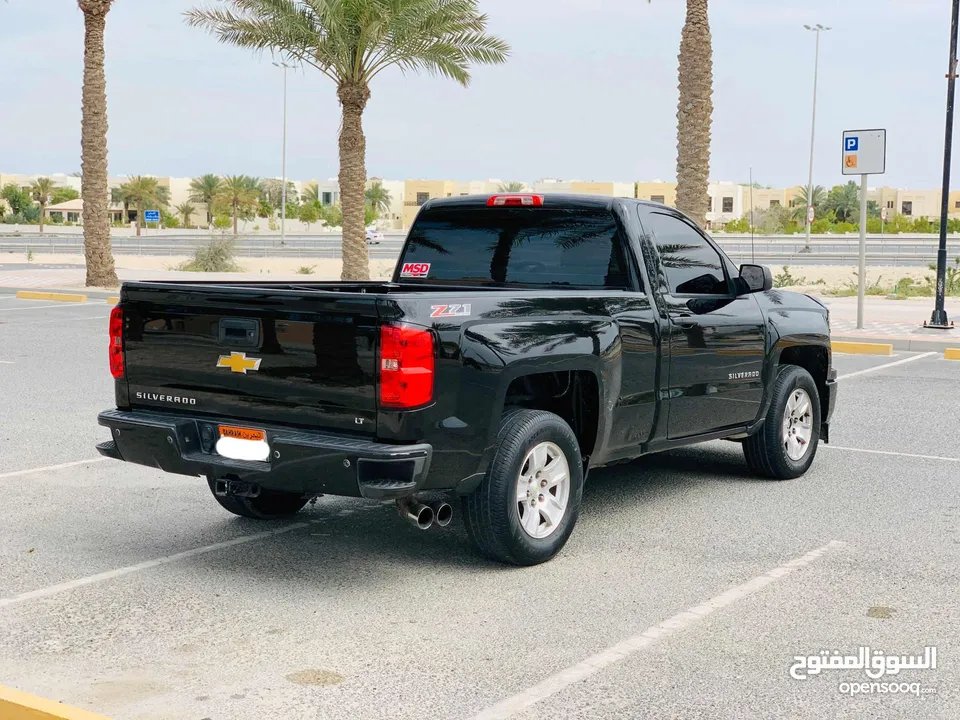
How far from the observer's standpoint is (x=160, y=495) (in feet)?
25.8

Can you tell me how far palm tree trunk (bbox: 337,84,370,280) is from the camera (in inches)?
1097

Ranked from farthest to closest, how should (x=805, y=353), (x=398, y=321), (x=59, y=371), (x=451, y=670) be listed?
(x=59, y=371) → (x=805, y=353) → (x=398, y=321) → (x=451, y=670)

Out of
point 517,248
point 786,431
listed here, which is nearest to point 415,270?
point 517,248

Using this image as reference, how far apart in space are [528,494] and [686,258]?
2214 mm

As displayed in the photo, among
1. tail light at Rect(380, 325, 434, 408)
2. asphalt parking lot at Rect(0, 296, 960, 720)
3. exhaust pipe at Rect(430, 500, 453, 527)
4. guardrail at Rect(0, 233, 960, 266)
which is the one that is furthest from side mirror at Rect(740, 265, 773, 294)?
guardrail at Rect(0, 233, 960, 266)

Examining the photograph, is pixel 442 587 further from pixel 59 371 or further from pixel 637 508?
pixel 59 371

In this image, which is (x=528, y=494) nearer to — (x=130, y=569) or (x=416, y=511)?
(x=416, y=511)

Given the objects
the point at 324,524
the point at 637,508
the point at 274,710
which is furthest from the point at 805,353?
the point at 274,710

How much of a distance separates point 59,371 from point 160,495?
6.73 m

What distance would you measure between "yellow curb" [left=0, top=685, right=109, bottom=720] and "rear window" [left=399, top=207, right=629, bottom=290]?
3.87 meters

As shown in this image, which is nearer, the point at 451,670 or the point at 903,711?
the point at 903,711

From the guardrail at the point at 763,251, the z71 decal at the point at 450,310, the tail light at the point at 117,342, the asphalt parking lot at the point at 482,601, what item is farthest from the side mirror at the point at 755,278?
the guardrail at the point at 763,251

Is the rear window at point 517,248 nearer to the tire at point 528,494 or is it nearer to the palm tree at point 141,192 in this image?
the tire at point 528,494

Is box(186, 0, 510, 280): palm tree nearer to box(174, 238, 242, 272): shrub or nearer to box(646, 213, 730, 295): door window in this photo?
box(174, 238, 242, 272): shrub
